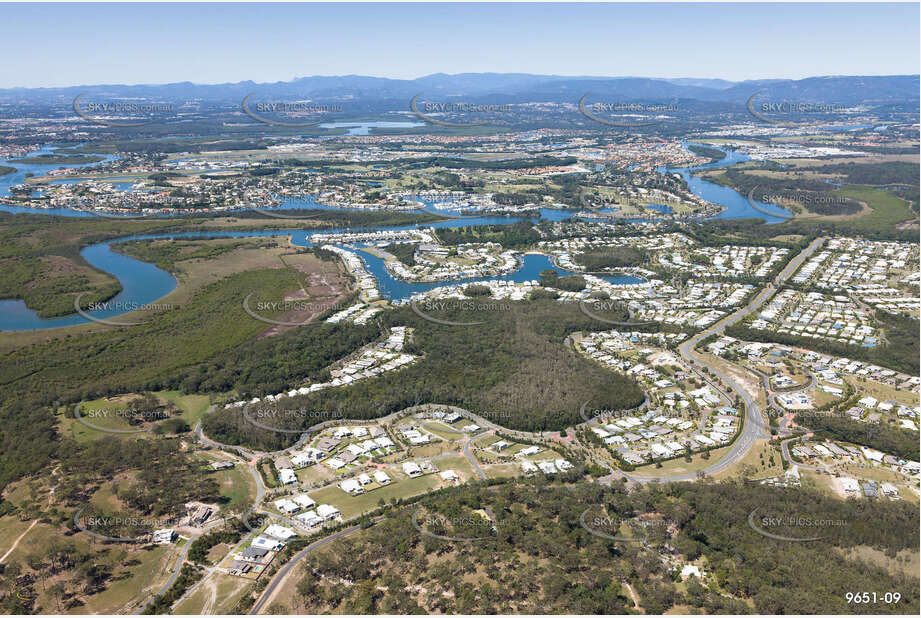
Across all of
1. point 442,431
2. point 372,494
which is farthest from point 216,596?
point 442,431

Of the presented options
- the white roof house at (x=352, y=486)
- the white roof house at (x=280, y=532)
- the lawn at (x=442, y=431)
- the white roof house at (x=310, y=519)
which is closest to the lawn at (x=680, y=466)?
the lawn at (x=442, y=431)

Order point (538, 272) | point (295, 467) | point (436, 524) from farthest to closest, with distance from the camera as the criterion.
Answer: point (538, 272)
point (295, 467)
point (436, 524)

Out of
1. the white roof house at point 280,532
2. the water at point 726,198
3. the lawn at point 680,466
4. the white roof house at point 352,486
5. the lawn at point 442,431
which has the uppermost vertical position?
the water at point 726,198

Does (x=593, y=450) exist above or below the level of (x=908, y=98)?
below

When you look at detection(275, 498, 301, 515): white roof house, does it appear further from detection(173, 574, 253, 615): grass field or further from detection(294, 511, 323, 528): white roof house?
detection(173, 574, 253, 615): grass field

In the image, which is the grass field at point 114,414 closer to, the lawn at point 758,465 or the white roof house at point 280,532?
the white roof house at point 280,532

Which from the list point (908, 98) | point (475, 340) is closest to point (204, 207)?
point (475, 340)

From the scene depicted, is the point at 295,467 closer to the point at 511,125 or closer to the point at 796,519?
the point at 796,519

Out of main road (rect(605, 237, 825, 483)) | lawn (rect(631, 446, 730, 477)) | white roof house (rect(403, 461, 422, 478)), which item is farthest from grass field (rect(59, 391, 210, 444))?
lawn (rect(631, 446, 730, 477))

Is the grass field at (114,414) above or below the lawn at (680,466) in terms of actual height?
above
